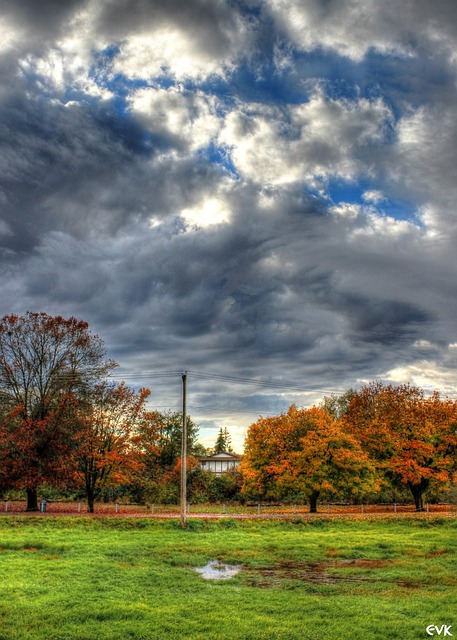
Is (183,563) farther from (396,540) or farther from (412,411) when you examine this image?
(412,411)

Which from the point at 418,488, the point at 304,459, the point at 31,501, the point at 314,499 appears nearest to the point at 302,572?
the point at 304,459

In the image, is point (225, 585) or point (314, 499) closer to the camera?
point (225, 585)

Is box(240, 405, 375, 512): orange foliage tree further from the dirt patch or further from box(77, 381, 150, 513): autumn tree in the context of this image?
the dirt patch

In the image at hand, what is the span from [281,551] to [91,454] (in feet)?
74.5

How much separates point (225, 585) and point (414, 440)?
3733 cm

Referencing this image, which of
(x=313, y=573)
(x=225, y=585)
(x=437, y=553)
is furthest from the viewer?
(x=437, y=553)

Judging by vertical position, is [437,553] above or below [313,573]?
below

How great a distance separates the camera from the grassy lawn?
1288cm

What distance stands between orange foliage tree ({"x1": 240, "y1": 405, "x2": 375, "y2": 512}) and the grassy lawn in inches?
469

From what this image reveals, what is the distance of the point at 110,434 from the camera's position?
154 ft

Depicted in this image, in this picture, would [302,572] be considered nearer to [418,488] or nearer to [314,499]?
[314,499]

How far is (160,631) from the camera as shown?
12.6 meters

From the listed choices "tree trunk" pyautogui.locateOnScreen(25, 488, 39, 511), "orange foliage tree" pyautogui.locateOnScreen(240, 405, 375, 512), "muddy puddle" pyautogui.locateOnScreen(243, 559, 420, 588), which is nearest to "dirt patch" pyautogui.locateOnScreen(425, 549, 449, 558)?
"muddy puddle" pyautogui.locateOnScreen(243, 559, 420, 588)

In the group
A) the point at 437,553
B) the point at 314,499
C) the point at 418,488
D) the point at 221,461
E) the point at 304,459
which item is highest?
the point at 304,459
